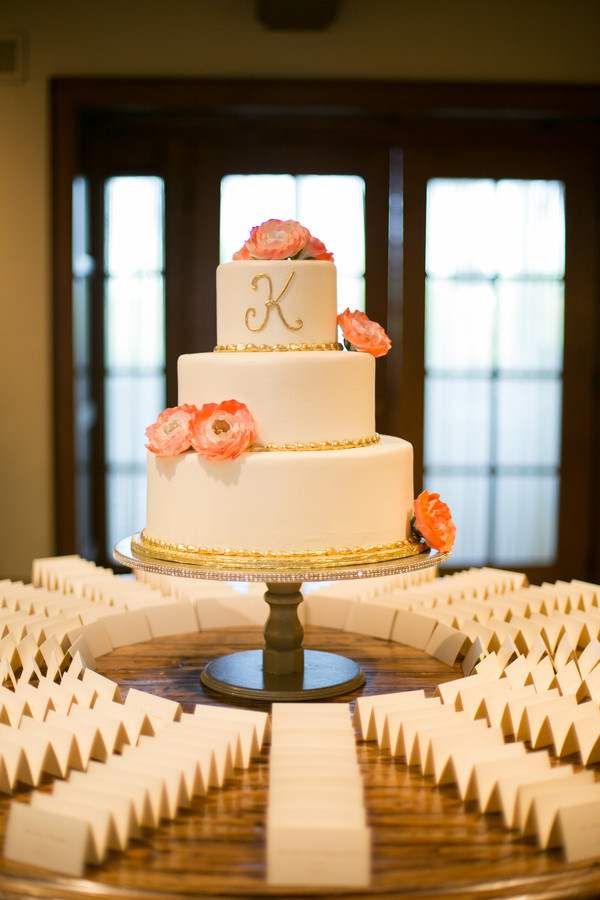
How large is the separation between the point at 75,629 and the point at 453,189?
9.76 feet

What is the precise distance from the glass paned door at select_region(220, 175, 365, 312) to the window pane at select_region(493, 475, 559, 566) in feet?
3.86

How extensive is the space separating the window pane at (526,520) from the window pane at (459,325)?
61 centimetres

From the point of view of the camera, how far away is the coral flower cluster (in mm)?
1567

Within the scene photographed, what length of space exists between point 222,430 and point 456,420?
2731 mm

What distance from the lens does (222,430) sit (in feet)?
5.22

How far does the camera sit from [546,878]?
96cm

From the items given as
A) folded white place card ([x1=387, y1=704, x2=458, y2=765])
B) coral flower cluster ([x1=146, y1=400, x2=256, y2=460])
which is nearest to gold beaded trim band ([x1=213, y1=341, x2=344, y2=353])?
coral flower cluster ([x1=146, y1=400, x2=256, y2=460])

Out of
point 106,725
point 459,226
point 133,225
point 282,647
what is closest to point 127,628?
point 282,647

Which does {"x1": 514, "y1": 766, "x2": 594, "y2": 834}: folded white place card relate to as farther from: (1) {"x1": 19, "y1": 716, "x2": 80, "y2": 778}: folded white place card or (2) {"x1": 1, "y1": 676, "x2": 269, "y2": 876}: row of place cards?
(1) {"x1": 19, "y1": 716, "x2": 80, "y2": 778}: folded white place card

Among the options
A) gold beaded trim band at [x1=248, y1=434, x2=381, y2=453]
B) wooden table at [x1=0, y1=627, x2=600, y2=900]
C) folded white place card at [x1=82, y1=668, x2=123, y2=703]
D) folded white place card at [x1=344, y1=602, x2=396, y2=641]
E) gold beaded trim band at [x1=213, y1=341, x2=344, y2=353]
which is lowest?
folded white place card at [x1=344, y1=602, x2=396, y2=641]

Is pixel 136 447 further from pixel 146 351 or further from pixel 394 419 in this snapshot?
pixel 394 419

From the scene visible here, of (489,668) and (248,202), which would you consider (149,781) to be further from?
(248,202)

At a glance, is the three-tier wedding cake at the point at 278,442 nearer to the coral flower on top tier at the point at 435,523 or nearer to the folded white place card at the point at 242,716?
the coral flower on top tier at the point at 435,523

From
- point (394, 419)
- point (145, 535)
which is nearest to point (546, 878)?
point (145, 535)
